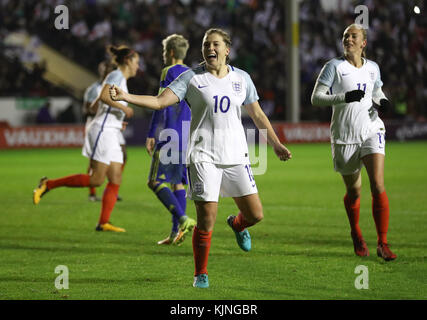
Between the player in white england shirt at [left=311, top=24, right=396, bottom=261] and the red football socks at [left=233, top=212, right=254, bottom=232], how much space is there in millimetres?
1363

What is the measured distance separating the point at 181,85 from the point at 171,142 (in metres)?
2.33

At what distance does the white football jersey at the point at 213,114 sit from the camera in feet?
21.2

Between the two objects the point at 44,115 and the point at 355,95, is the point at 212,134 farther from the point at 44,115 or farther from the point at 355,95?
the point at 44,115

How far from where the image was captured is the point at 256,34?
31.3 metres

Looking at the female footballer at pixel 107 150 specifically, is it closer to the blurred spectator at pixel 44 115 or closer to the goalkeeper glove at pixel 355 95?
the goalkeeper glove at pixel 355 95

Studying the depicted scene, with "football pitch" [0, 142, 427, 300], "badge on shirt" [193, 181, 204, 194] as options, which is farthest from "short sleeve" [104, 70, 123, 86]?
"badge on shirt" [193, 181, 204, 194]

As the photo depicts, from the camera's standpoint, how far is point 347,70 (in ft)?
26.0

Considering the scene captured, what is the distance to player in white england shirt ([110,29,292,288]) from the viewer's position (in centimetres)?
645

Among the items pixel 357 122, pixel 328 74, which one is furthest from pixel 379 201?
pixel 328 74

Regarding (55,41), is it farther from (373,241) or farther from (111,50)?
(373,241)

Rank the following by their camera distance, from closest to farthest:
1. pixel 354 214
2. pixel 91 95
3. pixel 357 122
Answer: pixel 357 122, pixel 354 214, pixel 91 95

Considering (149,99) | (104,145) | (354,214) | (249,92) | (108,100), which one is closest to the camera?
(149,99)

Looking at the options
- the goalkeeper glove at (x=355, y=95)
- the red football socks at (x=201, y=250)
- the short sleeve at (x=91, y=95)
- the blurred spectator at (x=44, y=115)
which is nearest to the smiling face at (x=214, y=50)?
the red football socks at (x=201, y=250)

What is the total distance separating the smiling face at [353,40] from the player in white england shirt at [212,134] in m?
1.70
